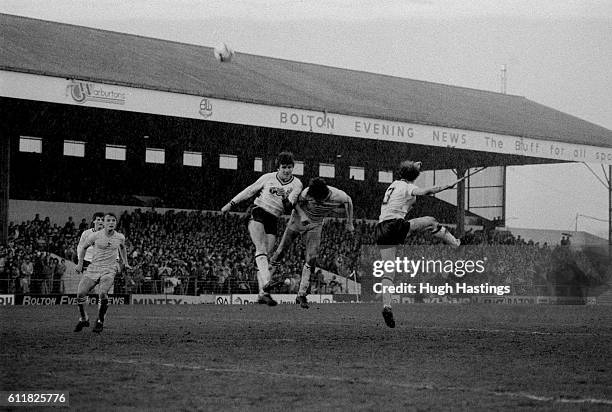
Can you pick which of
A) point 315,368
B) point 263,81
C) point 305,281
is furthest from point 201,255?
point 315,368

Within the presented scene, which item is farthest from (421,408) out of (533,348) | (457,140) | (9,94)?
(457,140)

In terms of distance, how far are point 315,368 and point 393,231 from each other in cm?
589

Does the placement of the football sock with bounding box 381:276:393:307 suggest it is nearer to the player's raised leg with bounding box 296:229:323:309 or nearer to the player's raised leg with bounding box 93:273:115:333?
the player's raised leg with bounding box 296:229:323:309

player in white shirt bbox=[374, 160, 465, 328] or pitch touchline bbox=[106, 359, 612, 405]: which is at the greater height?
player in white shirt bbox=[374, 160, 465, 328]

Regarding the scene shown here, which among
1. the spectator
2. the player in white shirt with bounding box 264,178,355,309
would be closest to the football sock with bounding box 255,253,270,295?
the player in white shirt with bounding box 264,178,355,309

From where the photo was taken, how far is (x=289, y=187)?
612 inches

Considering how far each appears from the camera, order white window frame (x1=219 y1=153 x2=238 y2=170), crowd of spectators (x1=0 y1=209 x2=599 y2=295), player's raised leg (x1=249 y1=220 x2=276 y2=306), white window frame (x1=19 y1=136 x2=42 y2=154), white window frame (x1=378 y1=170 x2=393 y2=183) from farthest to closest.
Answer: white window frame (x1=378 y1=170 x2=393 y2=183), white window frame (x1=219 y1=153 x2=238 y2=170), white window frame (x1=19 y1=136 x2=42 y2=154), crowd of spectators (x1=0 y1=209 x2=599 y2=295), player's raised leg (x1=249 y1=220 x2=276 y2=306)

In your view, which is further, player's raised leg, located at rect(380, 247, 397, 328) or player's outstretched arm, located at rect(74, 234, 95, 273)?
player's outstretched arm, located at rect(74, 234, 95, 273)

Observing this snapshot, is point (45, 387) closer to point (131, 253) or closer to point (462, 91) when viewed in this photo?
point (131, 253)

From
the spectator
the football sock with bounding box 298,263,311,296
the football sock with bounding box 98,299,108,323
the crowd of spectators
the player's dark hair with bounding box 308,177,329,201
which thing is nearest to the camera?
the football sock with bounding box 98,299,108,323

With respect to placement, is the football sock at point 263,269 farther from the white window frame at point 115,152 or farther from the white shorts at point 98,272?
the white window frame at point 115,152

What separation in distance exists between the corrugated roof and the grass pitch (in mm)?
17044

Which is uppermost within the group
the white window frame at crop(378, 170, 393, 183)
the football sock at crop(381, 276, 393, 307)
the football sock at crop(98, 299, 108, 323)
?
the white window frame at crop(378, 170, 393, 183)

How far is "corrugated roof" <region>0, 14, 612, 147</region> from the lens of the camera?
30281mm
